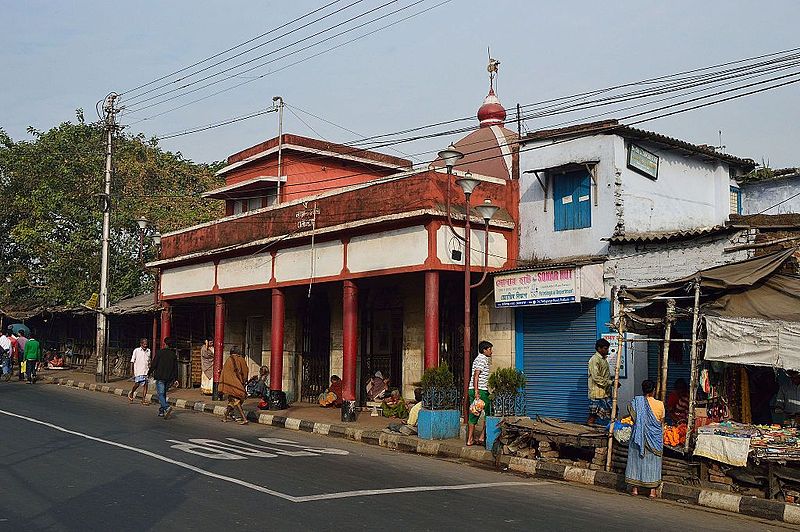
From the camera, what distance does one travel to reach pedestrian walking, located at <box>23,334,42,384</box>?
Answer: 27.6m

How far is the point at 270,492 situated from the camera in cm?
937

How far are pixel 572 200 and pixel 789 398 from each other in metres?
6.61

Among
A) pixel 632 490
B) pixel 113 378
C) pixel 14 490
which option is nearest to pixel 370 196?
pixel 632 490

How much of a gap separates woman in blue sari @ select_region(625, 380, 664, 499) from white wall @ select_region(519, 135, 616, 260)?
6396 mm

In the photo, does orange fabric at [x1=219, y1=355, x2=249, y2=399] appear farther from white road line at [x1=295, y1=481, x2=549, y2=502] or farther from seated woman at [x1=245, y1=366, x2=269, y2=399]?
white road line at [x1=295, y1=481, x2=549, y2=502]

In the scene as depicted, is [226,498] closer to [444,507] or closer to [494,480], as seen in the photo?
[444,507]

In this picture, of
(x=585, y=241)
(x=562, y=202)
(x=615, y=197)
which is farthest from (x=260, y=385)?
(x=615, y=197)

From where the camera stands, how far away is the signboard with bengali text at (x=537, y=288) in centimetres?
1614

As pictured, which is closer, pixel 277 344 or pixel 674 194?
pixel 674 194

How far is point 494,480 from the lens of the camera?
38.0 feet

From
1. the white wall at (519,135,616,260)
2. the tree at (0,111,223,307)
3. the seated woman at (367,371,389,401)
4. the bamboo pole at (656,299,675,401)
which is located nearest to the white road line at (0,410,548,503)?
the bamboo pole at (656,299,675,401)

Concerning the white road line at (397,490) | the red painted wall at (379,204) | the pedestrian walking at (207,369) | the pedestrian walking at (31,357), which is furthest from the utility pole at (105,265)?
the white road line at (397,490)

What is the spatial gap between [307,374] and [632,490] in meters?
14.7

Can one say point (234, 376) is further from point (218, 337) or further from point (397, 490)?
point (397, 490)
